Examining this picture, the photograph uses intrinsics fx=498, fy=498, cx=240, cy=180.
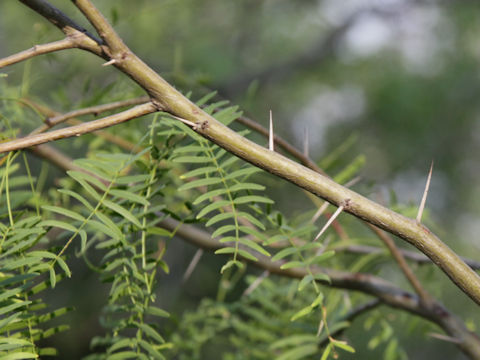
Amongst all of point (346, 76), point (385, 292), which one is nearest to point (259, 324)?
point (385, 292)

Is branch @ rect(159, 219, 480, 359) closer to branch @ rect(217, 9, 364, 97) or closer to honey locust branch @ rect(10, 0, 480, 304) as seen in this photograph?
honey locust branch @ rect(10, 0, 480, 304)

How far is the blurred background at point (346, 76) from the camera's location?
94.9 inches

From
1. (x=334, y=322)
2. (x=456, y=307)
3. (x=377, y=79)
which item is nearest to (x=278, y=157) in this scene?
(x=334, y=322)

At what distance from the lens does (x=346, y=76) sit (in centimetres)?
294

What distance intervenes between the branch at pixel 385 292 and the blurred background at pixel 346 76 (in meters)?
1.70

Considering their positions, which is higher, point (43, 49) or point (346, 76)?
point (346, 76)

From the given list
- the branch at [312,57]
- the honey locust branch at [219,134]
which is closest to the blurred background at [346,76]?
the branch at [312,57]

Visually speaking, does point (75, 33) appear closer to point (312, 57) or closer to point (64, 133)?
point (64, 133)

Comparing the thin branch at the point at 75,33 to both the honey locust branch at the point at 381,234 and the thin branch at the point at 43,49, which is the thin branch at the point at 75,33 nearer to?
the thin branch at the point at 43,49

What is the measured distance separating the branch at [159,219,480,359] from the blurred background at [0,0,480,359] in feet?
5.57

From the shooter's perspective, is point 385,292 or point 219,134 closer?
point 219,134

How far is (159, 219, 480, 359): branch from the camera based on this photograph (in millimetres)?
393

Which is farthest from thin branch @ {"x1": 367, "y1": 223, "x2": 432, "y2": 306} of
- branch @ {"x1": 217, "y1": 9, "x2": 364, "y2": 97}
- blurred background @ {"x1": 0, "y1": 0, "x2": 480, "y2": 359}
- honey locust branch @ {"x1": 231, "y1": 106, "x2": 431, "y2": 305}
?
branch @ {"x1": 217, "y1": 9, "x2": 364, "y2": 97}

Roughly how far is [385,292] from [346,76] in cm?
266
